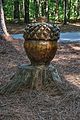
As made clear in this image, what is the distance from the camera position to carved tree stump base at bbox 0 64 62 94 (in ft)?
18.5

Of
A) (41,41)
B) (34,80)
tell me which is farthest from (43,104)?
(41,41)

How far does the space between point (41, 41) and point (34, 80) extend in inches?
26.6

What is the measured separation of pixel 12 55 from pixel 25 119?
652 cm

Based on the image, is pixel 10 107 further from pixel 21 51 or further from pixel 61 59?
pixel 21 51

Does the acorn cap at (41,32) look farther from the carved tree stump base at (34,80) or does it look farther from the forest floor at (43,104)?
the forest floor at (43,104)

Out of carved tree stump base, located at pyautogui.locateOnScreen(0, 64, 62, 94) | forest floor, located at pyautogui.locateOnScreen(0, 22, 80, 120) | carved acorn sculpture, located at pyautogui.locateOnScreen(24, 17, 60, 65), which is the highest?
carved acorn sculpture, located at pyautogui.locateOnScreen(24, 17, 60, 65)

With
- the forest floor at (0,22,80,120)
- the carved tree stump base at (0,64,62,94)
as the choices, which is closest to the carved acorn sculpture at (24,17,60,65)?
the carved tree stump base at (0,64,62,94)

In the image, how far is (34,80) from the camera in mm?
5699

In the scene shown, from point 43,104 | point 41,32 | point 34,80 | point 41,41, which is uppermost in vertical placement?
point 41,32

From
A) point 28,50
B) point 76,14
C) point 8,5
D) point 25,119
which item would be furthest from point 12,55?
point 76,14

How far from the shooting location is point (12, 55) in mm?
10805

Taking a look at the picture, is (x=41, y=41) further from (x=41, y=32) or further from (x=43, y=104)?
(x=43, y=104)

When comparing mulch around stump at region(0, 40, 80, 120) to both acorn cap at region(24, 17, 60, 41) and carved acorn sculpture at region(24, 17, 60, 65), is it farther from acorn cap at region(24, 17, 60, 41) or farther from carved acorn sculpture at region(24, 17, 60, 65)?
acorn cap at region(24, 17, 60, 41)

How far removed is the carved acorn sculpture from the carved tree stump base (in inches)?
8.3
